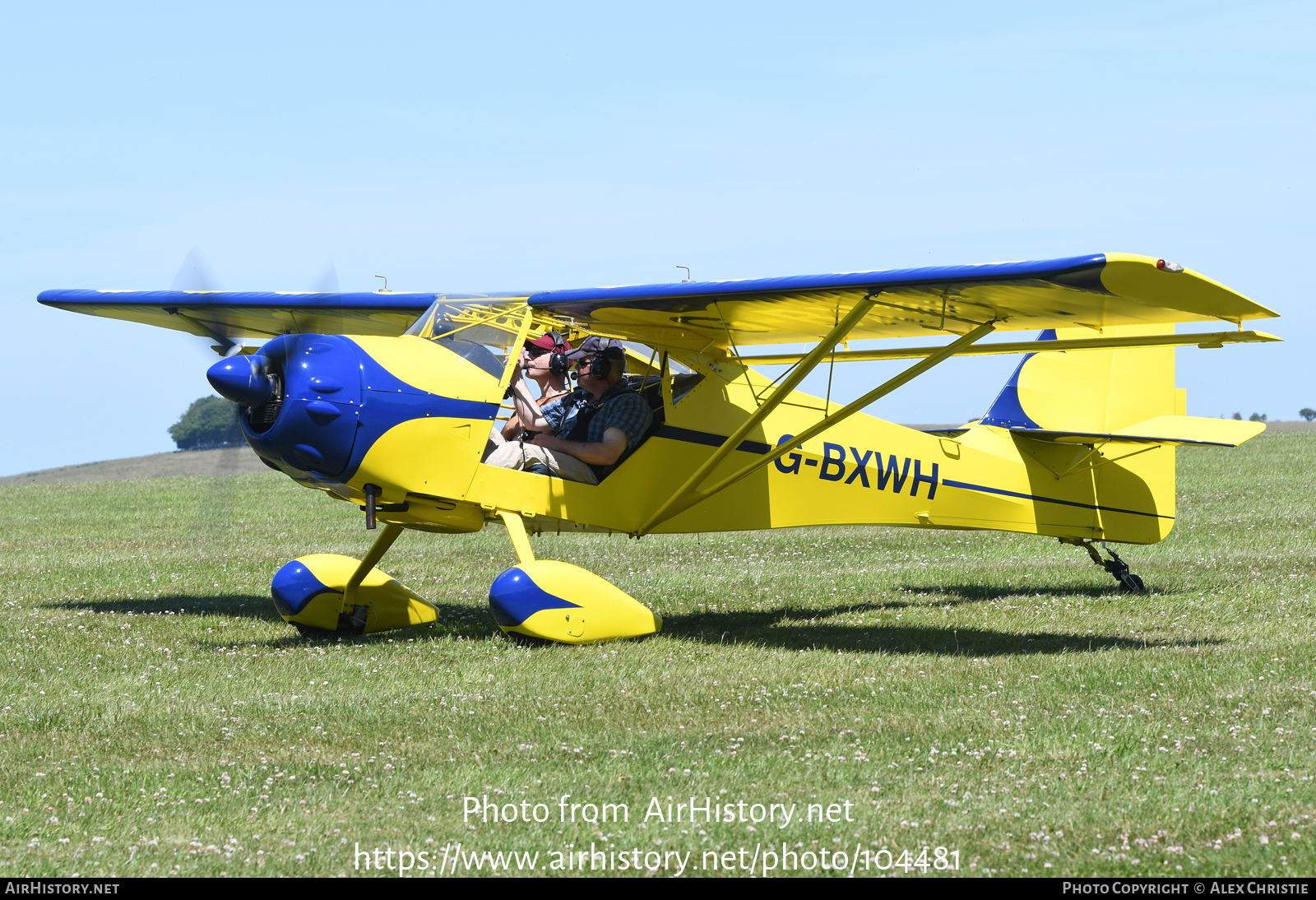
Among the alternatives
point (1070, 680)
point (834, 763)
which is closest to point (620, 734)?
point (834, 763)

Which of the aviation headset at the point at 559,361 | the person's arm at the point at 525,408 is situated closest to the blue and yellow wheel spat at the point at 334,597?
the person's arm at the point at 525,408

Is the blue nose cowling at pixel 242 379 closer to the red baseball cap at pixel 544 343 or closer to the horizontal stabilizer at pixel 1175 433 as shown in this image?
the red baseball cap at pixel 544 343

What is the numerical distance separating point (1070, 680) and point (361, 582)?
592cm

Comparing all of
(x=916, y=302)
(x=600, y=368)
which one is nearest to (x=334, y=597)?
(x=600, y=368)

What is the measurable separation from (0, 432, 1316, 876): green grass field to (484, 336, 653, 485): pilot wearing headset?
1530mm

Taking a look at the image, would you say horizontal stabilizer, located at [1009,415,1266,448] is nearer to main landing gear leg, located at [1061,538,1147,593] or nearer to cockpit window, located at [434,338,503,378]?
main landing gear leg, located at [1061,538,1147,593]

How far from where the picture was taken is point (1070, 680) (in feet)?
26.7

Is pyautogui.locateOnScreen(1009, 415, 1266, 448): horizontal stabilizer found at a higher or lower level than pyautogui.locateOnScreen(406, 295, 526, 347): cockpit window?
lower

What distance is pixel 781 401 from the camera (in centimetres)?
996

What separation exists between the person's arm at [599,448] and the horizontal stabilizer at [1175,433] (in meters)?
4.57

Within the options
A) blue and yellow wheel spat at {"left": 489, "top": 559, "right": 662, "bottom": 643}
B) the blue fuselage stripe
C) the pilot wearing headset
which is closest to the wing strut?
the pilot wearing headset

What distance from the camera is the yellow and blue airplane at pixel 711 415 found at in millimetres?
8875

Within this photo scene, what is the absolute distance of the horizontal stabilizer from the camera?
11617mm

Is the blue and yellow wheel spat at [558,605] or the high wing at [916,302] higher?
the high wing at [916,302]
